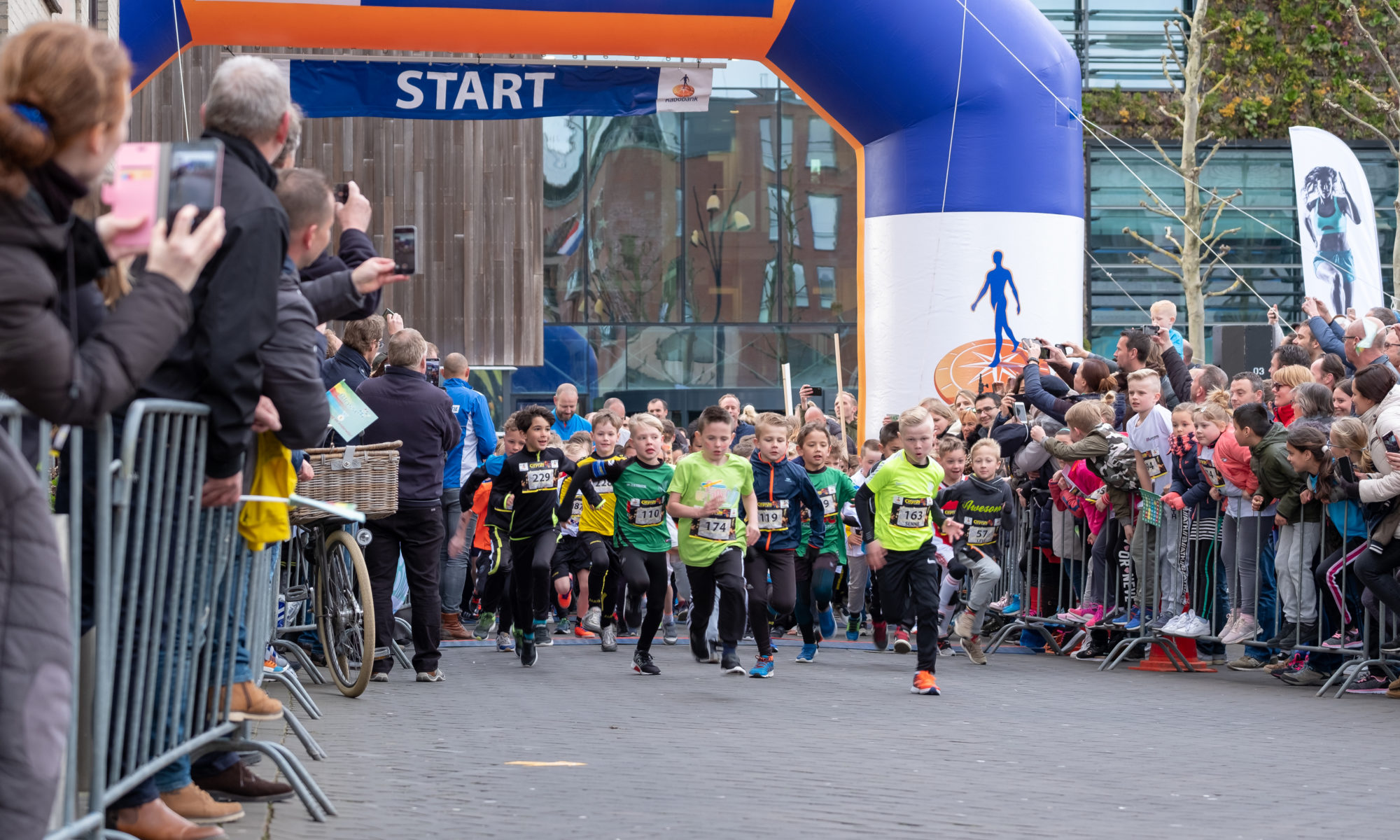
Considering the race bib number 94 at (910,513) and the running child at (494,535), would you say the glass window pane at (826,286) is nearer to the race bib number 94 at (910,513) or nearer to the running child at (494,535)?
the running child at (494,535)

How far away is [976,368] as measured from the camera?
1424 cm

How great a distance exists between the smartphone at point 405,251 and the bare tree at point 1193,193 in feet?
66.0

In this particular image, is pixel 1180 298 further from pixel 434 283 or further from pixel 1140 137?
pixel 434 283

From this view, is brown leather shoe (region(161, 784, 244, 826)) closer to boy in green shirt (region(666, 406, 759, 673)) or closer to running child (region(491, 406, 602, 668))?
boy in green shirt (region(666, 406, 759, 673))

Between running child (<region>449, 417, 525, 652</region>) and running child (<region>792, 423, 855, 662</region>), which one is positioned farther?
running child (<region>792, 423, 855, 662</region>)

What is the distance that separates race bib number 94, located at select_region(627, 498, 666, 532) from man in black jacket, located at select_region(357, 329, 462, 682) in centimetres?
195

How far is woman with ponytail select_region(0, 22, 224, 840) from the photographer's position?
2.98 meters

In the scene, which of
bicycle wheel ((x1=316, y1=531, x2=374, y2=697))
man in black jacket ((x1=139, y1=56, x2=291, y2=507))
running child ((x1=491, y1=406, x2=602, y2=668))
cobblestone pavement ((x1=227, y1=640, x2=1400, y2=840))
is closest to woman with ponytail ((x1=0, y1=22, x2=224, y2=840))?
man in black jacket ((x1=139, y1=56, x2=291, y2=507))

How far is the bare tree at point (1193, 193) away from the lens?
87.0ft

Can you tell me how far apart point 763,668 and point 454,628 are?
11.0 ft

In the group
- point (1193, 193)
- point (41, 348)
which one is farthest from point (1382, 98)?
point (41, 348)

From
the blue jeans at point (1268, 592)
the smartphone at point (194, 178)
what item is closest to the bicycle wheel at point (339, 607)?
the smartphone at point (194, 178)

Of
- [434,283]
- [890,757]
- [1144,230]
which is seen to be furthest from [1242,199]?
[890,757]

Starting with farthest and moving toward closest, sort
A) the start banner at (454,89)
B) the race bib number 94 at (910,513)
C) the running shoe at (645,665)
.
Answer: the start banner at (454,89) < the running shoe at (645,665) < the race bib number 94 at (910,513)
